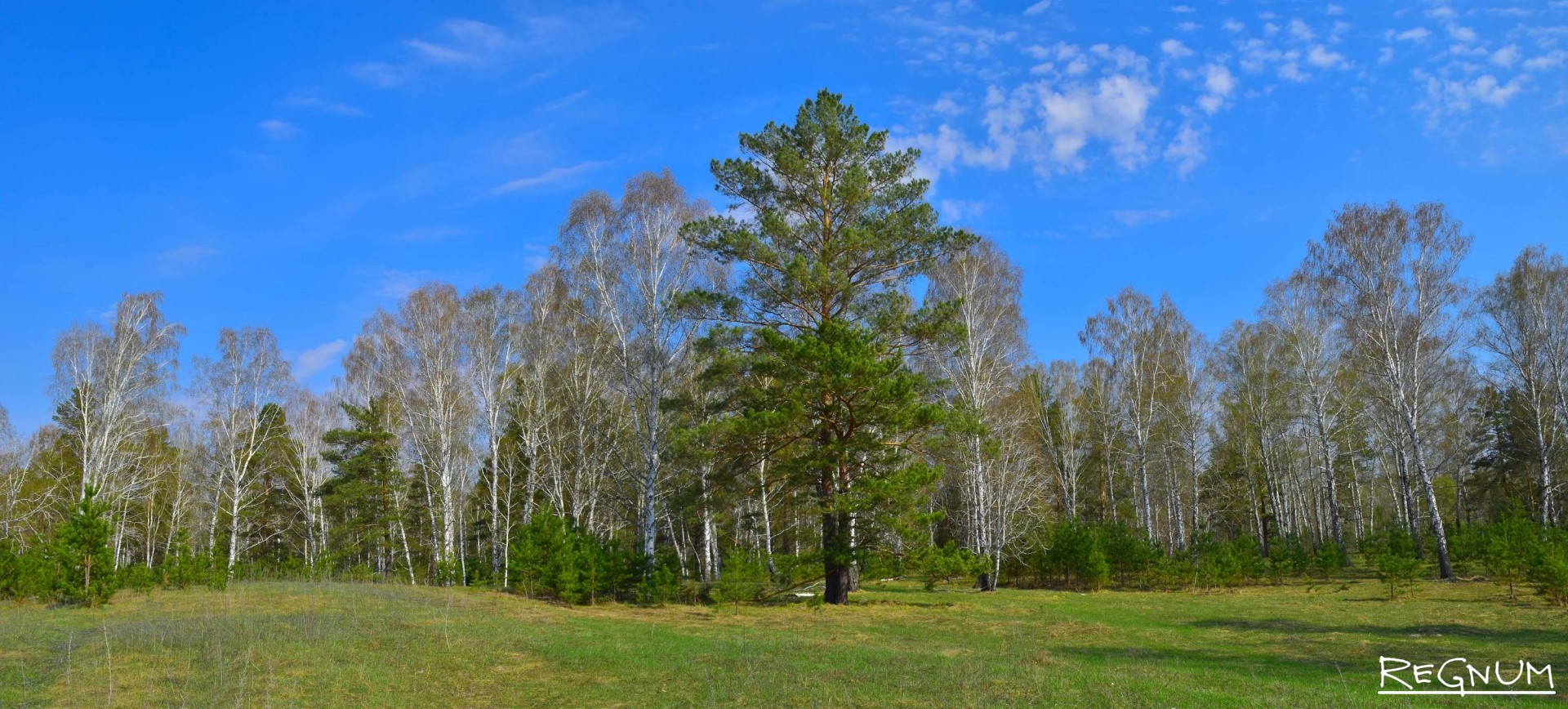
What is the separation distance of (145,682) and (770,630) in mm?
8748

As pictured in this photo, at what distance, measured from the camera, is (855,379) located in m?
16.5

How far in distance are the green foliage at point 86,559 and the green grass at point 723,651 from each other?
0.64 meters

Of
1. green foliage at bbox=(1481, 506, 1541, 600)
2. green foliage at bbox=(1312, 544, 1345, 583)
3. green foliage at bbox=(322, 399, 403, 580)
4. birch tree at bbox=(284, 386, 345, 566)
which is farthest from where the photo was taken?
birch tree at bbox=(284, 386, 345, 566)

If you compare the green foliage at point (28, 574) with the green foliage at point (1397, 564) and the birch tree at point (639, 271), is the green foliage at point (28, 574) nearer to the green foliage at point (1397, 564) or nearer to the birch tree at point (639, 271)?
the birch tree at point (639, 271)

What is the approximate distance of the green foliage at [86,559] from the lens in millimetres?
15969

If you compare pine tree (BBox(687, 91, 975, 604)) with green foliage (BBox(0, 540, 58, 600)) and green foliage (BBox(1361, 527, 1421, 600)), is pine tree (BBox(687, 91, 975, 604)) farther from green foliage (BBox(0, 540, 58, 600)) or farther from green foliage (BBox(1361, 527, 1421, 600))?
green foliage (BBox(0, 540, 58, 600))

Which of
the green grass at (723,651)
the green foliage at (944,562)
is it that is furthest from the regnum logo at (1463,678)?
the green foliage at (944,562)

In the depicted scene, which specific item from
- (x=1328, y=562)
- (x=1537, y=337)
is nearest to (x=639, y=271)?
(x=1328, y=562)

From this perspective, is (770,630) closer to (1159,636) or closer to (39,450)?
(1159,636)

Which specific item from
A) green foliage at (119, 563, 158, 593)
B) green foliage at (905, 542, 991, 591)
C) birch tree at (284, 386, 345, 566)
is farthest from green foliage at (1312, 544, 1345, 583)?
birch tree at (284, 386, 345, 566)

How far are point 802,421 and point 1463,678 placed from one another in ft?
38.1

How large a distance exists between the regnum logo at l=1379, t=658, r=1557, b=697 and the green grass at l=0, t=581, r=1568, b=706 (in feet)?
0.86

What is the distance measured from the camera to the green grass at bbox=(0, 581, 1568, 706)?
8.11 m

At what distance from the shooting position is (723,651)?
11.3 meters
